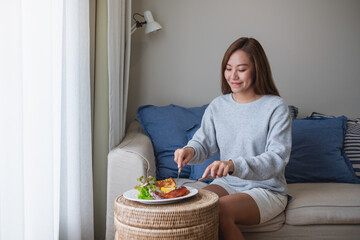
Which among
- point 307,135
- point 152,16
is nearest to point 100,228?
point 307,135

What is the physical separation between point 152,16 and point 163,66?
36cm

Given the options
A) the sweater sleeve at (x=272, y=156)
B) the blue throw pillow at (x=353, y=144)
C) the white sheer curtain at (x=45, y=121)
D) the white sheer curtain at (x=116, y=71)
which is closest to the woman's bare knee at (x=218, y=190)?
the sweater sleeve at (x=272, y=156)

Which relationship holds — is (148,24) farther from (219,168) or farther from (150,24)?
(219,168)

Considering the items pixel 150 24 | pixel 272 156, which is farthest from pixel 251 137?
pixel 150 24

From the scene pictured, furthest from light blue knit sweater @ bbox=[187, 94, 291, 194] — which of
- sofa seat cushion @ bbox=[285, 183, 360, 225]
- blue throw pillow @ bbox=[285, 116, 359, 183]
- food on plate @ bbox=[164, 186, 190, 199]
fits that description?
blue throw pillow @ bbox=[285, 116, 359, 183]

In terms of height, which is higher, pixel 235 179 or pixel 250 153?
pixel 250 153

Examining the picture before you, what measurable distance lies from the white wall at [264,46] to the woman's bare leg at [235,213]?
1.37 metres

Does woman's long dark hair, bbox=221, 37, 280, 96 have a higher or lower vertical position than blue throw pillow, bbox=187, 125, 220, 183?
higher

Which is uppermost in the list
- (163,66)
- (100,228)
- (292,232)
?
(163,66)

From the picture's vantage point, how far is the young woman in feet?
5.76

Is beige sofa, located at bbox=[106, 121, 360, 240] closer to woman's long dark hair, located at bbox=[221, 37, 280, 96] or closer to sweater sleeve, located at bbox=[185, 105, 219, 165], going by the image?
sweater sleeve, located at bbox=[185, 105, 219, 165]

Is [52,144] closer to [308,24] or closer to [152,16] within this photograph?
[152,16]

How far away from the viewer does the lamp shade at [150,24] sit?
2.80m

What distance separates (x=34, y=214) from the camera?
4.95 feet
